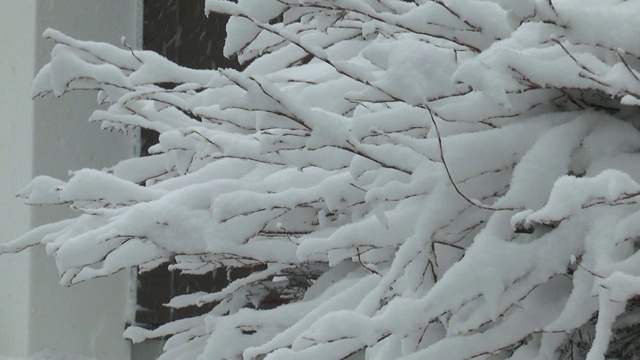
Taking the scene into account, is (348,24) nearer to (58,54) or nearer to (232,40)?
(232,40)

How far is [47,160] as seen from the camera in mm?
6148

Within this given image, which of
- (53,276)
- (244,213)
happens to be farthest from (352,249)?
(53,276)

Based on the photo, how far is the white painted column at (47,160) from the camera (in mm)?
6055

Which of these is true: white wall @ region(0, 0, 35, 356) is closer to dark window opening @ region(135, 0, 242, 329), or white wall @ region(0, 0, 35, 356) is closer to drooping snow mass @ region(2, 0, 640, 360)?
dark window opening @ region(135, 0, 242, 329)

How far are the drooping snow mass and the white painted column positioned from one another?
3986mm

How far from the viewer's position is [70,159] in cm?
624

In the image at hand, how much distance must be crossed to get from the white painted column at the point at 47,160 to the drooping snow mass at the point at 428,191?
3986 millimetres

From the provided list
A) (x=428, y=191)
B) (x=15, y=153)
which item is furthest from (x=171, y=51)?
(x=428, y=191)

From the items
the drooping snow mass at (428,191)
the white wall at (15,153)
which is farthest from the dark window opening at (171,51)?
the drooping snow mass at (428,191)

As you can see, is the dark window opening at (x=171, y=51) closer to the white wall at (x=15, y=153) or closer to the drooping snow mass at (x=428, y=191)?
the white wall at (x=15, y=153)

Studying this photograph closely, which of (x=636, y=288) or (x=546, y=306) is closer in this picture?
(x=636, y=288)

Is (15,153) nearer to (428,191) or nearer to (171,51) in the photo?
(171,51)

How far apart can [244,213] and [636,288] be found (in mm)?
767

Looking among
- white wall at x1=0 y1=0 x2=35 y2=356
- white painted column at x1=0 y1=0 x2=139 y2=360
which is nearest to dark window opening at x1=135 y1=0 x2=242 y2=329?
white painted column at x1=0 y1=0 x2=139 y2=360
